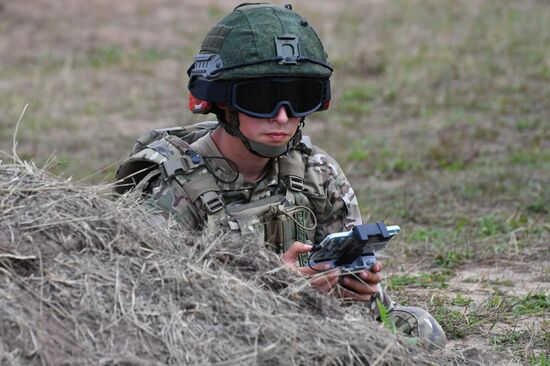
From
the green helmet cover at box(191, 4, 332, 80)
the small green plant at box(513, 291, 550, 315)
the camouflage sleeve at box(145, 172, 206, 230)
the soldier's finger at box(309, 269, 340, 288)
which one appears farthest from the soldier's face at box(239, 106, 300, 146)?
the small green plant at box(513, 291, 550, 315)

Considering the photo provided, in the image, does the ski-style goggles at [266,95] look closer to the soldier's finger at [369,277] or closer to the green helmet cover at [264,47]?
the green helmet cover at [264,47]

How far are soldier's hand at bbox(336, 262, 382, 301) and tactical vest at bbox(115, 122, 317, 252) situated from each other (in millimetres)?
505

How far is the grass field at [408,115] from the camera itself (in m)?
6.97

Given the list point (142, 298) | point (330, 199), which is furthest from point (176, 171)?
point (142, 298)

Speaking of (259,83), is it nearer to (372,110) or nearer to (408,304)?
(408,304)

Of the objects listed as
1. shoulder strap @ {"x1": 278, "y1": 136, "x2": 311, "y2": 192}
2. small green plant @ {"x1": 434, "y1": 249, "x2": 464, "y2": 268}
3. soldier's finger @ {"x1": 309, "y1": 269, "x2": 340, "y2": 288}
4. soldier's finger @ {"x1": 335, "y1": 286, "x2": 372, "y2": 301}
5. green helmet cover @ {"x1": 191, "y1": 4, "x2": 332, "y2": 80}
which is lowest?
small green plant @ {"x1": 434, "y1": 249, "x2": 464, "y2": 268}

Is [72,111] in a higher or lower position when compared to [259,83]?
lower

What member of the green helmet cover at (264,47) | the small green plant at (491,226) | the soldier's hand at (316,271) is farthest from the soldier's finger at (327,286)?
the small green plant at (491,226)

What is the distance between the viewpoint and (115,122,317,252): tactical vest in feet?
17.3

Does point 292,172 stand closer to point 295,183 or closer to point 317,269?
point 295,183

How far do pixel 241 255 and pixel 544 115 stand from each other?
7.85 meters

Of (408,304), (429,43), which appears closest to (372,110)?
(429,43)

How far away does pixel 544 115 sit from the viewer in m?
11.9

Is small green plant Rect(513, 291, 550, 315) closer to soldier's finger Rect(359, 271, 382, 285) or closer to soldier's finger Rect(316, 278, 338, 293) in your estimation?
soldier's finger Rect(359, 271, 382, 285)
